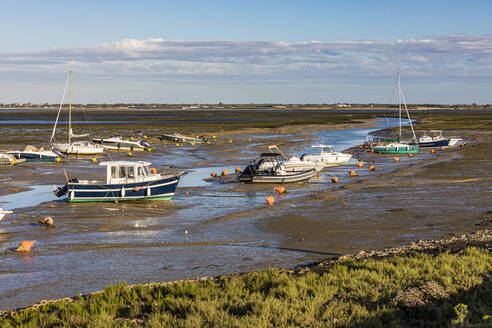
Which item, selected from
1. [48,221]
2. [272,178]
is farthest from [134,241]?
[272,178]

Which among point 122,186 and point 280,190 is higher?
point 122,186

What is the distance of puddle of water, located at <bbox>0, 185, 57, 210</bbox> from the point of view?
2910 cm

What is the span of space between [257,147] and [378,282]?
174 feet

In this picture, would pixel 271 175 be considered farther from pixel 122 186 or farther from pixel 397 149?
pixel 397 149

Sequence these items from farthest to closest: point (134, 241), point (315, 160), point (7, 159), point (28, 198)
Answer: point (7, 159), point (315, 160), point (28, 198), point (134, 241)

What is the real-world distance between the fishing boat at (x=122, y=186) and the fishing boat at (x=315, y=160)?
1183 centimetres

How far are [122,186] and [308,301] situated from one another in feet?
63.8

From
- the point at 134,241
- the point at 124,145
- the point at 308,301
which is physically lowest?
the point at 134,241

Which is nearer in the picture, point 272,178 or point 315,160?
point 272,178

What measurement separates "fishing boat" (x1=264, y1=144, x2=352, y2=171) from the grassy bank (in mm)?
25914

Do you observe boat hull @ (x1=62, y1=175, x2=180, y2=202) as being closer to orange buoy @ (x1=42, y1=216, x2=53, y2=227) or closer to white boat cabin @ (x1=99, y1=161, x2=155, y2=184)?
white boat cabin @ (x1=99, y1=161, x2=155, y2=184)

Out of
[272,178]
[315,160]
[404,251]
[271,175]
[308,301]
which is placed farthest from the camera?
[315,160]

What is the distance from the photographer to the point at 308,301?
39.5ft

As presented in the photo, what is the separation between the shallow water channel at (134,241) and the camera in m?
16.8
